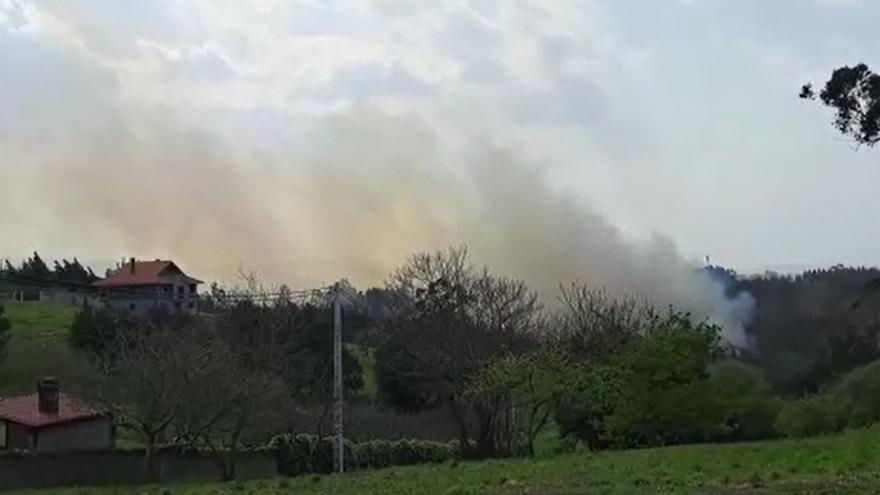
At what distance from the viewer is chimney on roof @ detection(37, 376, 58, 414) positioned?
5388cm

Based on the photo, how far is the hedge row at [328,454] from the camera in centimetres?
5012

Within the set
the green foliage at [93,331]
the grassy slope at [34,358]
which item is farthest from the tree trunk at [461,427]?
the green foliage at [93,331]

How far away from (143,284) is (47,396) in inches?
1995

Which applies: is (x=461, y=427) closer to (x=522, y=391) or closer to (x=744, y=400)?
(x=522, y=391)

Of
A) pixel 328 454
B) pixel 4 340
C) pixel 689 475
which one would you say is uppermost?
pixel 4 340

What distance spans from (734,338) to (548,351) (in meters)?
14.4

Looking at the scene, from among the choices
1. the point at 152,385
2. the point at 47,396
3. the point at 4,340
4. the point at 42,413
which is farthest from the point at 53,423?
the point at 4,340

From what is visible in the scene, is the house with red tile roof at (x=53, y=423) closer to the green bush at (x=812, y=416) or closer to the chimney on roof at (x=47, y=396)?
the chimney on roof at (x=47, y=396)

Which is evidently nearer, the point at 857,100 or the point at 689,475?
the point at 689,475

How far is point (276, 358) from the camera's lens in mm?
60562

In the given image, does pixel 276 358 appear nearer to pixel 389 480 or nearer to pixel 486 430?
pixel 486 430

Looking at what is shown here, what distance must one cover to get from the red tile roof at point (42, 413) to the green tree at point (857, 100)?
109 ft

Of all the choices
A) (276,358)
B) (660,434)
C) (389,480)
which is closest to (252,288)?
(276,358)

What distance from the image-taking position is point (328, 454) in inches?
2012
